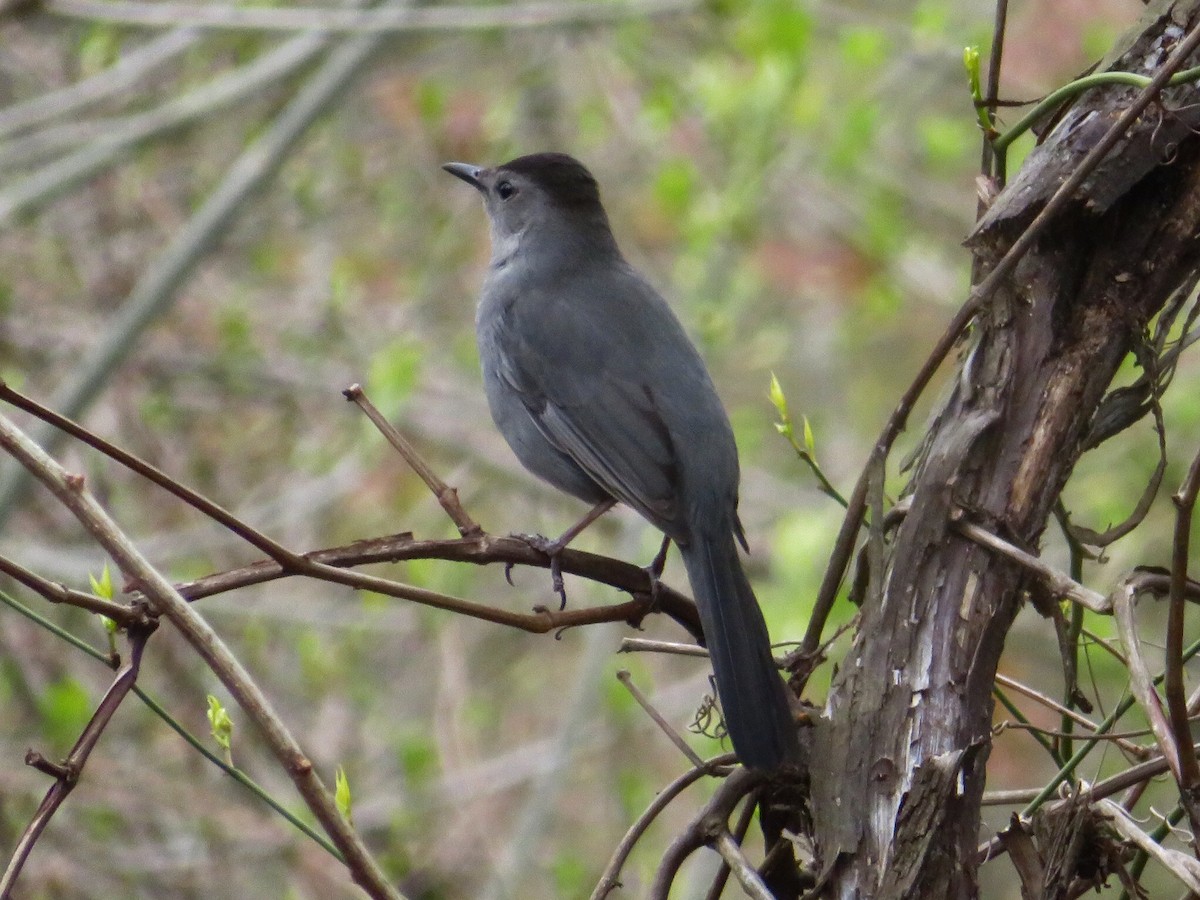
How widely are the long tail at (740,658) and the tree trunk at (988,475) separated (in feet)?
0.25

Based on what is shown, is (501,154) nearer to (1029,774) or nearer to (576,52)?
(576,52)

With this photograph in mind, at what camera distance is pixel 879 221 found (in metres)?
7.17

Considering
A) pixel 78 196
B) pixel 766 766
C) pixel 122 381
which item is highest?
pixel 78 196

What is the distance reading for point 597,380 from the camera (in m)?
3.94

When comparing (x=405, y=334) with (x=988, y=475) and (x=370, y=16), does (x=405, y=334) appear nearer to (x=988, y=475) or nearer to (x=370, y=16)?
(x=370, y=16)

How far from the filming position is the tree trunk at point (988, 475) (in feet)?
6.12

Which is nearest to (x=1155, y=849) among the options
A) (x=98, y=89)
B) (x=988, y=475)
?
(x=988, y=475)

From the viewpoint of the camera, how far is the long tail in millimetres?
2027

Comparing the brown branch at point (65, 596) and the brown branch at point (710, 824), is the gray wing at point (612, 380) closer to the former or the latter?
the brown branch at point (710, 824)

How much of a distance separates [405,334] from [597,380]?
353cm

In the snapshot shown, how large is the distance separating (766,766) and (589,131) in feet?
20.3

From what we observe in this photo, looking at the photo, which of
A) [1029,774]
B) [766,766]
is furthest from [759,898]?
[1029,774]

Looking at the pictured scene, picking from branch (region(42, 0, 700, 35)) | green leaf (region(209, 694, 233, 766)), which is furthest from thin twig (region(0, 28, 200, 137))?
green leaf (region(209, 694, 233, 766))

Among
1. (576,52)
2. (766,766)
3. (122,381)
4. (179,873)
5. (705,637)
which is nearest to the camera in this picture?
(766,766)
